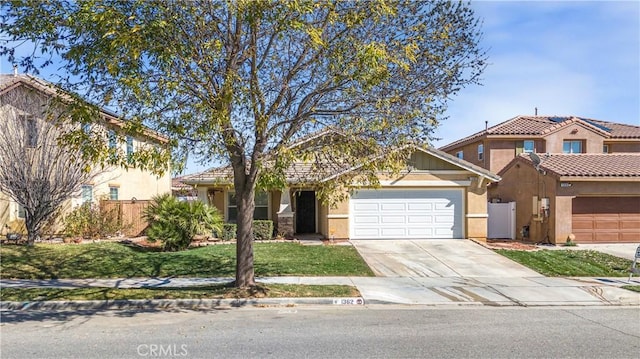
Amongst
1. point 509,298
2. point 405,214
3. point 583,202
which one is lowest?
point 509,298

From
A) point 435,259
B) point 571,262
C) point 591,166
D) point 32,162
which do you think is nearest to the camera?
point 571,262

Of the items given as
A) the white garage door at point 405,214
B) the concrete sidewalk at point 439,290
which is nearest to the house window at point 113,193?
the concrete sidewalk at point 439,290

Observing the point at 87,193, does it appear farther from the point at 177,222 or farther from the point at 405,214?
the point at 405,214

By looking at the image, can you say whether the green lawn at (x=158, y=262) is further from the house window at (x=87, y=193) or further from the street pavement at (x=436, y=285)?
the house window at (x=87, y=193)

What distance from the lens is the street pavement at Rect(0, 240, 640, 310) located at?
32.9 feet

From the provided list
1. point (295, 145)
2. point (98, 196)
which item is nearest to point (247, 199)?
point (295, 145)

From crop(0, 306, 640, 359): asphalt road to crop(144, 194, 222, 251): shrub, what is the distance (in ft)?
24.0

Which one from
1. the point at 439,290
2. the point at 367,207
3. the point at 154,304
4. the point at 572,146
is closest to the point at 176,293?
the point at 154,304

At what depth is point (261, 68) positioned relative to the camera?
404 inches

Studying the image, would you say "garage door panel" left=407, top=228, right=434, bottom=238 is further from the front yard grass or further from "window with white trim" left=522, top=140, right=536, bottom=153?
"window with white trim" left=522, top=140, right=536, bottom=153

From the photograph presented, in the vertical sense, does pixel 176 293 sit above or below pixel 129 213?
below

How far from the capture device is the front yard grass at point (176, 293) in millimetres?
10031

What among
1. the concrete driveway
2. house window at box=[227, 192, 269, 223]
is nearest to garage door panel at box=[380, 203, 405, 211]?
the concrete driveway

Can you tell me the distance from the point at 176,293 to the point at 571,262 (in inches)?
473
